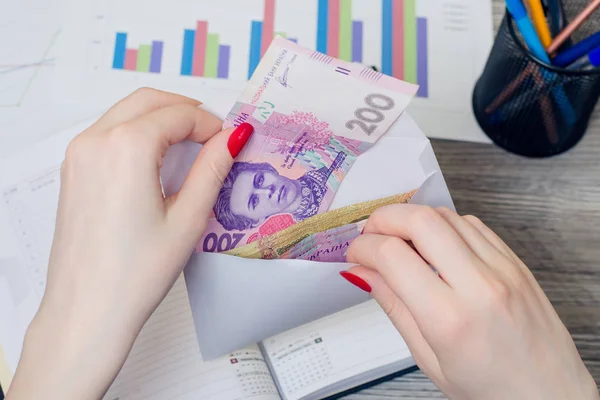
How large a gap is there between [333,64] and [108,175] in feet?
0.66

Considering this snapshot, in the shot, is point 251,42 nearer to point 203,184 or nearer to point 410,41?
point 410,41

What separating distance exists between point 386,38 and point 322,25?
74 mm

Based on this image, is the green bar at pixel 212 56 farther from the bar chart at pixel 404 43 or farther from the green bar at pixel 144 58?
the bar chart at pixel 404 43

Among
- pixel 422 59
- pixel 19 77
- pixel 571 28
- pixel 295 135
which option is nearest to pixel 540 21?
pixel 571 28

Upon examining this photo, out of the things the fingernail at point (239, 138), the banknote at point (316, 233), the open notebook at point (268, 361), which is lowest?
the open notebook at point (268, 361)

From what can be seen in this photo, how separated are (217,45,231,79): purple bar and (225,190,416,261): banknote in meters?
0.26

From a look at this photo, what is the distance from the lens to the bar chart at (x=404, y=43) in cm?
62

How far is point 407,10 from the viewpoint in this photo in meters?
0.65

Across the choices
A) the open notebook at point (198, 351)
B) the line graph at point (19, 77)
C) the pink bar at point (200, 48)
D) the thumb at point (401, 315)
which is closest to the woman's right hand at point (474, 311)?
the thumb at point (401, 315)

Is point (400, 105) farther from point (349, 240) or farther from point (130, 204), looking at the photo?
point (130, 204)

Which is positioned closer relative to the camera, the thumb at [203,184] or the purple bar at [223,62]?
the thumb at [203,184]

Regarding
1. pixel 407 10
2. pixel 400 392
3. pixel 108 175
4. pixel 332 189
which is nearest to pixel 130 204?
pixel 108 175

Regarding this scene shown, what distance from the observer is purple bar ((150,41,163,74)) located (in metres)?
0.62

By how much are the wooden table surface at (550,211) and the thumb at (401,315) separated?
0.42ft
